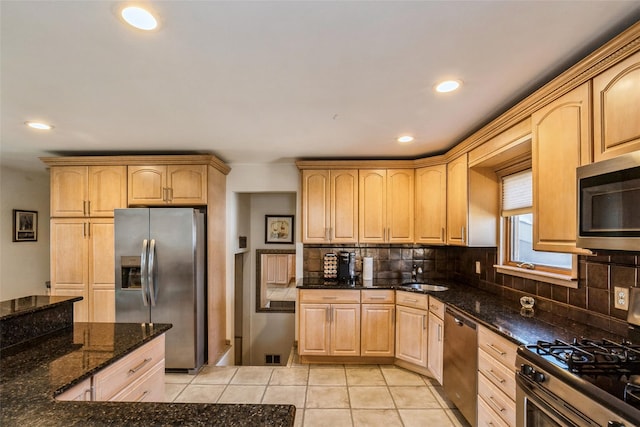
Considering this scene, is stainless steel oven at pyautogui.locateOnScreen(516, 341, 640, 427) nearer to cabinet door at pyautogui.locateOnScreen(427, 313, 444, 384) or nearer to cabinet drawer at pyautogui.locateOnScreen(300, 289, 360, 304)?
cabinet door at pyautogui.locateOnScreen(427, 313, 444, 384)

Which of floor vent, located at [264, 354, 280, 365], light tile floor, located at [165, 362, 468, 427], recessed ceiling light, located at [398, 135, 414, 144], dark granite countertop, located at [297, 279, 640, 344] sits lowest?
floor vent, located at [264, 354, 280, 365]

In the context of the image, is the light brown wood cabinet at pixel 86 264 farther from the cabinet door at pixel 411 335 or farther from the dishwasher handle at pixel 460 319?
the dishwasher handle at pixel 460 319

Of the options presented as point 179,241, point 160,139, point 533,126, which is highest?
point 160,139

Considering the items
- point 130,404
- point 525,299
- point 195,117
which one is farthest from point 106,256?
point 525,299

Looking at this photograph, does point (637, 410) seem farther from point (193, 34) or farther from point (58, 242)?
point (58, 242)

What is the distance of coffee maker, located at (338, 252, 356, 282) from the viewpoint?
147 inches

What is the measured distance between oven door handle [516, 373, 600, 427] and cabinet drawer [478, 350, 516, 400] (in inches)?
8.1

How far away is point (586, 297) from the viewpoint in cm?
193

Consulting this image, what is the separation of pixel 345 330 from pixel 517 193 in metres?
2.17

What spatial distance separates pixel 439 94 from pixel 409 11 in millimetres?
886

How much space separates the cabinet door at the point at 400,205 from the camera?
12.2ft

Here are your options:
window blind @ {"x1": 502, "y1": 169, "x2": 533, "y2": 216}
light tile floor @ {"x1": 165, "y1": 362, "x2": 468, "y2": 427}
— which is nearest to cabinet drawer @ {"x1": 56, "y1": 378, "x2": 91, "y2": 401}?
light tile floor @ {"x1": 165, "y1": 362, "x2": 468, "y2": 427}

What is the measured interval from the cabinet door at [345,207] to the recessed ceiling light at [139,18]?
2.57m

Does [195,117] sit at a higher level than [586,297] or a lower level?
higher
